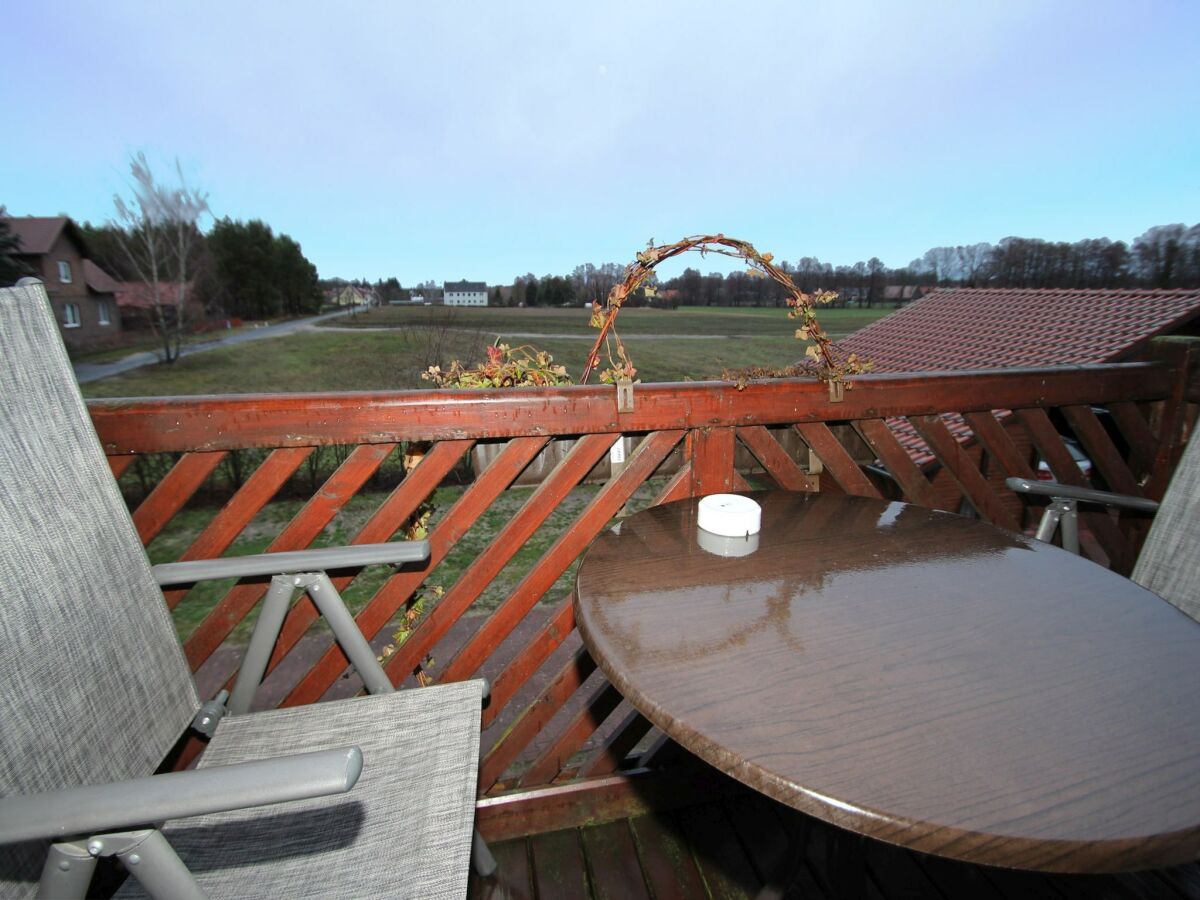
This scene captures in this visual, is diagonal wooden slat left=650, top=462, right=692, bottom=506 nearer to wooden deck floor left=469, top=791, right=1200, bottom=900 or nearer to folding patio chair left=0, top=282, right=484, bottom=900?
folding patio chair left=0, top=282, right=484, bottom=900

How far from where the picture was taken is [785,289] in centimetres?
125

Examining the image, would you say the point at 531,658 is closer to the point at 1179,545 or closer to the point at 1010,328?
the point at 1179,545

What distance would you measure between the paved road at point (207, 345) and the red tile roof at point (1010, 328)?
397 inches

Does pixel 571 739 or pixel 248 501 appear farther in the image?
pixel 571 739

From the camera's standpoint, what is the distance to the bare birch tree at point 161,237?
1102 centimetres

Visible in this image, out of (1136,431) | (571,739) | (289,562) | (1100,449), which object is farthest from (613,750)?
(1136,431)

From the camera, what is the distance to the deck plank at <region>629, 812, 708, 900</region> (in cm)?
114

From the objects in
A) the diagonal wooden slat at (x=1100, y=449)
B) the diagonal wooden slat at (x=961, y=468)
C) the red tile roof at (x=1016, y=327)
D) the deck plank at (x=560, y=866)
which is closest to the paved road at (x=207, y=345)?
the deck plank at (x=560, y=866)

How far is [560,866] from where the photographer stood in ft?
3.91

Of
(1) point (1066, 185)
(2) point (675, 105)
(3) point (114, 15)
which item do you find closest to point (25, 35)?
(3) point (114, 15)

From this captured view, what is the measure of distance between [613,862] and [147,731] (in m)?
0.94

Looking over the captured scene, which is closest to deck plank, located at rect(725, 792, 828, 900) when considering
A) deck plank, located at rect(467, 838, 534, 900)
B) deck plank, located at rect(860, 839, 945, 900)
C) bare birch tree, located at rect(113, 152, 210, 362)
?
deck plank, located at rect(860, 839, 945, 900)

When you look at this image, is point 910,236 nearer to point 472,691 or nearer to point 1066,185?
point 1066,185

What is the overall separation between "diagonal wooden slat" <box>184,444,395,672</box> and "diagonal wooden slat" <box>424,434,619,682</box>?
0.28 metres
